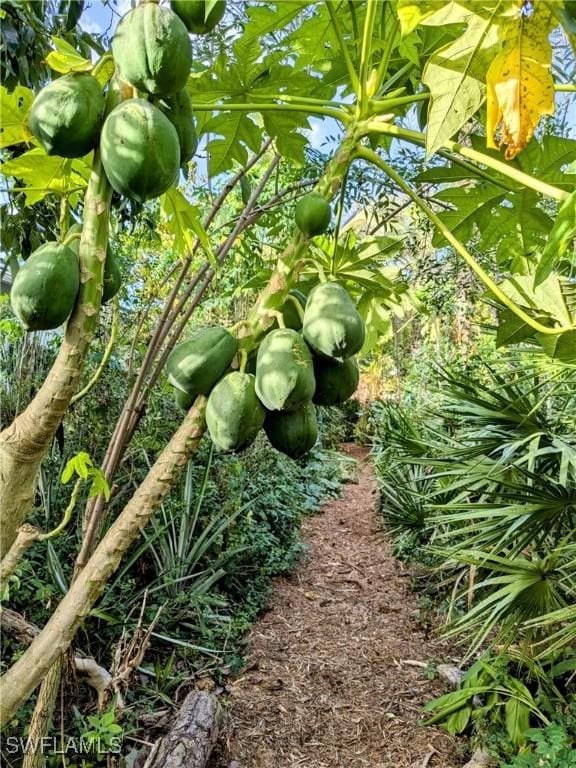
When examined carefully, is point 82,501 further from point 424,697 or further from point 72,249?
point 72,249

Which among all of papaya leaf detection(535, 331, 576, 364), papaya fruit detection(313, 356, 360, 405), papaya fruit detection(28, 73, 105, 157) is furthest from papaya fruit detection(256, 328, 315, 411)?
papaya leaf detection(535, 331, 576, 364)

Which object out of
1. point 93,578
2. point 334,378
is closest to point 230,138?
point 334,378

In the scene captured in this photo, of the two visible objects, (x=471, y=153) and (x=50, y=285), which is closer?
(x=50, y=285)

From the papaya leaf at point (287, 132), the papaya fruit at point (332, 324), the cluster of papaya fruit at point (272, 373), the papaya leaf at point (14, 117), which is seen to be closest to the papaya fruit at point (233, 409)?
the cluster of papaya fruit at point (272, 373)

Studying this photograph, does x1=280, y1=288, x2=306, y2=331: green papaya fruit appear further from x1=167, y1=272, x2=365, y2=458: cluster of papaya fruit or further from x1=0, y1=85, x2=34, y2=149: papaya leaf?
x1=0, y1=85, x2=34, y2=149: papaya leaf

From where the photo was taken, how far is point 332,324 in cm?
81

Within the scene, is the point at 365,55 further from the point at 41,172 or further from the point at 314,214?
the point at 41,172

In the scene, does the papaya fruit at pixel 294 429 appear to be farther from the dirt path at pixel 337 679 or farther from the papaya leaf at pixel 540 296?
the dirt path at pixel 337 679

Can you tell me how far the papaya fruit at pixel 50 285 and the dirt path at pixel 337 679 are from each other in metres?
2.78

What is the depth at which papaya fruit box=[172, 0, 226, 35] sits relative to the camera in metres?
0.67

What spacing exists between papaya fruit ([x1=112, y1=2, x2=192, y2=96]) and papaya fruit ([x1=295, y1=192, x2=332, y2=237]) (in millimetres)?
269

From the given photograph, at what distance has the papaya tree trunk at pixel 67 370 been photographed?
64 centimetres

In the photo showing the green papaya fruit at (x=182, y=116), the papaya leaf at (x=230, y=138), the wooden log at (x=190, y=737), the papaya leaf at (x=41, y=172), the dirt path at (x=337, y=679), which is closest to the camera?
the green papaya fruit at (x=182, y=116)

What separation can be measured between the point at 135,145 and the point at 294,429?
455 mm
